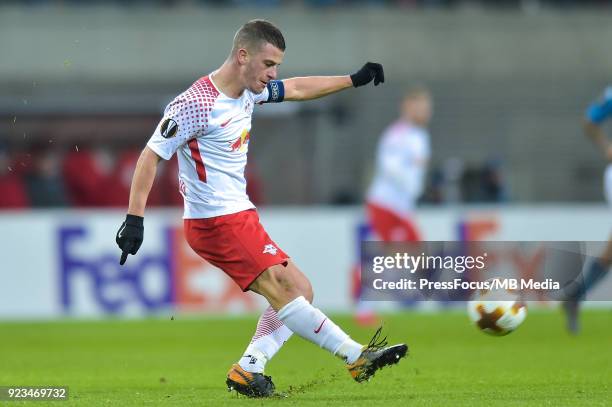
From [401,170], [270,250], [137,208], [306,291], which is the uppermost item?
[137,208]

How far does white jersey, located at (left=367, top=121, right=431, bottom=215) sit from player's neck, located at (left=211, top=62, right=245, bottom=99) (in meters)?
7.29

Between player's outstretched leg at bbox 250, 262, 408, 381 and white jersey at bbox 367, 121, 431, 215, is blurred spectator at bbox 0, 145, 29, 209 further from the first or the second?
player's outstretched leg at bbox 250, 262, 408, 381

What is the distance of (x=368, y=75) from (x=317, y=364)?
3138 mm

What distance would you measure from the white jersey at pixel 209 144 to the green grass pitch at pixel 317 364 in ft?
3.70

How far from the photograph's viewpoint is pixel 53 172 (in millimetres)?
18188

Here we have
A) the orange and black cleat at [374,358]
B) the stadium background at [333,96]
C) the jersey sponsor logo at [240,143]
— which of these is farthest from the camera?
the stadium background at [333,96]

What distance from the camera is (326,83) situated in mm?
8078

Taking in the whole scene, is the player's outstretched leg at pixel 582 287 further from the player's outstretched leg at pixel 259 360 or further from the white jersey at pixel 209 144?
the white jersey at pixel 209 144

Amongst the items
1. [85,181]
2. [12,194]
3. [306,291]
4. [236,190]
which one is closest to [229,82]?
[236,190]

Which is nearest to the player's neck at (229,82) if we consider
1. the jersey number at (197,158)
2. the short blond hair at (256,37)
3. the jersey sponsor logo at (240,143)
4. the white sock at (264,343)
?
the short blond hair at (256,37)

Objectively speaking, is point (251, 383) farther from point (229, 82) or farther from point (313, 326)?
point (229, 82)

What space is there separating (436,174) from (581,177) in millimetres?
3686

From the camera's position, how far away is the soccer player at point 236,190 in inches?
284

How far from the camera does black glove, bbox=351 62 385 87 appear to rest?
8023 millimetres
